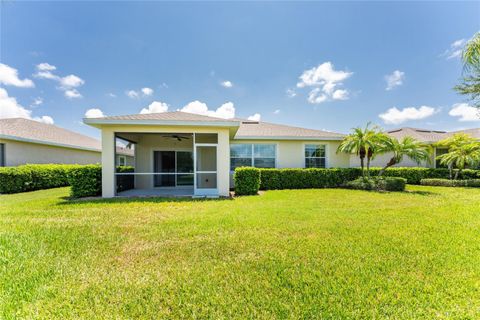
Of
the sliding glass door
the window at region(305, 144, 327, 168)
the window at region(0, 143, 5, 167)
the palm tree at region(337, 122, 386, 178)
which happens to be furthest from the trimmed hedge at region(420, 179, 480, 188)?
the window at region(0, 143, 5, 167)

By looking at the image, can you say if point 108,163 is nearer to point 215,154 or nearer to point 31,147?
point 215,154

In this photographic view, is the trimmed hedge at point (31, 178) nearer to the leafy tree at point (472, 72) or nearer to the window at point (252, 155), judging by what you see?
the window at point (252, 155)

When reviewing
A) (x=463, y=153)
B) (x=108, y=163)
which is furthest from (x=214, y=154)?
(x=463, y=153)

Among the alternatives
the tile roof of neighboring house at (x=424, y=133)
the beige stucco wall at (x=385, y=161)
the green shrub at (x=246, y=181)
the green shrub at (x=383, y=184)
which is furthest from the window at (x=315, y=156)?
the tile roof of neighboring house at (x=424, y=133)

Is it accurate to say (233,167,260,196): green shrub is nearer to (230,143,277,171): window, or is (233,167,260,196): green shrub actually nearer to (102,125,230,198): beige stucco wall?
(102,125,230,198): beige stucco wall

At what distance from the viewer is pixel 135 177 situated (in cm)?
1309

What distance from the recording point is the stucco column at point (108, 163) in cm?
935

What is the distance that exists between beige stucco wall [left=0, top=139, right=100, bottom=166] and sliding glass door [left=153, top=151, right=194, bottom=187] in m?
8.94

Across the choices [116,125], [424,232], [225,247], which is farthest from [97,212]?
[424,232]

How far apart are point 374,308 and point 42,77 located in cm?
1998

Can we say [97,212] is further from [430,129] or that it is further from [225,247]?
[430,129]

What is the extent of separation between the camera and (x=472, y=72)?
6227 millimetres

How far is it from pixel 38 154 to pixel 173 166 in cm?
Answer: 1006

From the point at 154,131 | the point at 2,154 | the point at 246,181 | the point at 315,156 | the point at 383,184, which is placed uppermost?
the point at 154,131
